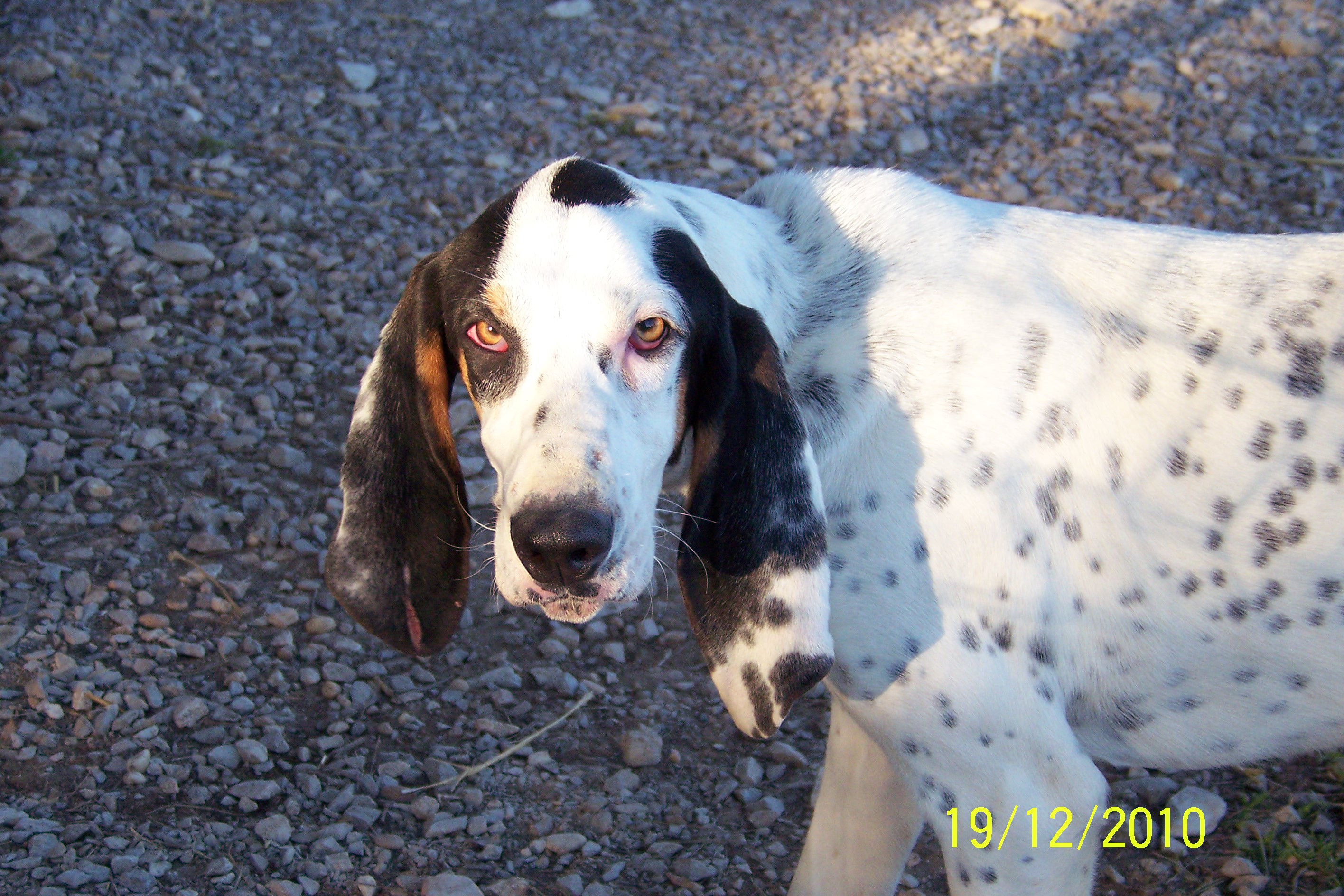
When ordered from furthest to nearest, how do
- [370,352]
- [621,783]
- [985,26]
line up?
[985,26] → [370,352] → [621,783]

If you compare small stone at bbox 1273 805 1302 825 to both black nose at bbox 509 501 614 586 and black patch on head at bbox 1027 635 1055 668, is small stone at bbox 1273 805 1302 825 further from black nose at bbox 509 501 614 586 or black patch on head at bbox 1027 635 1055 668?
black nose at bbox 509 501 614 586

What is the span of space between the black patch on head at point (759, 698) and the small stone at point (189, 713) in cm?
156


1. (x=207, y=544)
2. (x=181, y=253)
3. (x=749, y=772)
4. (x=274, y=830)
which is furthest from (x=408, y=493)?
(x=181, y=253)

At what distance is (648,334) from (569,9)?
189 inches

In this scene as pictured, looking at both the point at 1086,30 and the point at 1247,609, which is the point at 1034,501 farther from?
the point at 1086,30

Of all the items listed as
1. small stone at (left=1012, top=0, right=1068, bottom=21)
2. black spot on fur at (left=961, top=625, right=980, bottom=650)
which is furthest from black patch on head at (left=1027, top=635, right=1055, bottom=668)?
small stone at (left=1012, top=0, right=1068, bottom=21)

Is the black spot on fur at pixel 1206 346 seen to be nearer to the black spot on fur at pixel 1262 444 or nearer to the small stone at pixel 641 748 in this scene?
the black spot on fur at pixel 1262 444

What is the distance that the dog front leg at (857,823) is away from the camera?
2.66 meters

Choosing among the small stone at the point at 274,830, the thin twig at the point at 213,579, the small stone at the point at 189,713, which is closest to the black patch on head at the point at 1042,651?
the small stone at the point at 274,830

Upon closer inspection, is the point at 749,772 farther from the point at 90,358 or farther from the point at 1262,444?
the point at 90,358

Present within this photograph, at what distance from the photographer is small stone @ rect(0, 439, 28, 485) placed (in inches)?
142

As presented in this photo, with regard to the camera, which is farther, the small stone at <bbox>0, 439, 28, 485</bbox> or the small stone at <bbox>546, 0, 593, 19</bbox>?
the small stone at <bbox>546, 0, 593, 19</bbox>

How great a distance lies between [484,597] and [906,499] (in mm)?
1811

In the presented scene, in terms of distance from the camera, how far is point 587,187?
7.41 feet
